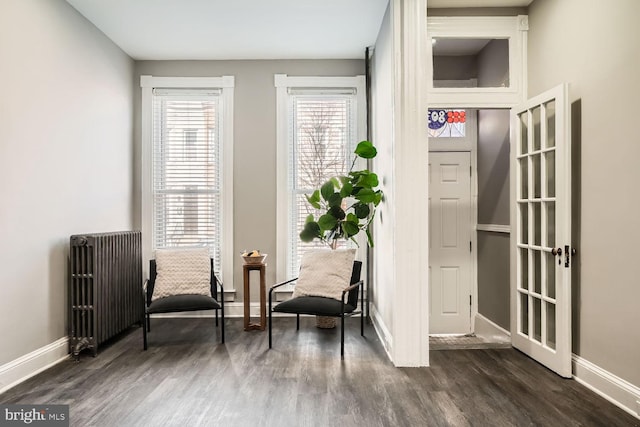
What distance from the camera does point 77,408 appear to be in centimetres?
259

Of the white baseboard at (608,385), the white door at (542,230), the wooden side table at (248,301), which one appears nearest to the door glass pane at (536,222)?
the white door at (542,230)

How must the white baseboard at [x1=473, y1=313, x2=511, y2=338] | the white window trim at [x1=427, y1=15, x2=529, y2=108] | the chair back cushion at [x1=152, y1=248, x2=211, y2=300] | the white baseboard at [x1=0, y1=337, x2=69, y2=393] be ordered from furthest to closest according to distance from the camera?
the white baseboard at [x1=473, y1=313, x2=511, y2=338] → the chair back cushion at [x1=152, y1=248, x2=211, y2=300] → the white window trim at [x1=427, y1=15, x2=529, y2=108] → the white baseboard at [x1=0, y1=337, x2=69, y2=393]

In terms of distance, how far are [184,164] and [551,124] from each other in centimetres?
380

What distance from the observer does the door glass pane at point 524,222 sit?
3.52m

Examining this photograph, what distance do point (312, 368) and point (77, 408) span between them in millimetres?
1581

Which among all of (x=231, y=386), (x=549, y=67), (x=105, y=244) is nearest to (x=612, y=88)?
(x=549, y=67)

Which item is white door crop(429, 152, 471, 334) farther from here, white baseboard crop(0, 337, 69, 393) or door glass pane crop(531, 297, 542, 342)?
white baseboard crop(0, 337, 69, 393)

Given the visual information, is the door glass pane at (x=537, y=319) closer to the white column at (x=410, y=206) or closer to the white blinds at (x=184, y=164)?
the white column at (x=410, y=206)

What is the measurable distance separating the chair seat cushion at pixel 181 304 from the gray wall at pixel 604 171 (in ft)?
9.86

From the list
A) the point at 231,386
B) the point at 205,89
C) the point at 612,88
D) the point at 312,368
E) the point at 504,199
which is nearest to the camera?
the point at 612,88

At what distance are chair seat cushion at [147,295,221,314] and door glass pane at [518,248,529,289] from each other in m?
2.69

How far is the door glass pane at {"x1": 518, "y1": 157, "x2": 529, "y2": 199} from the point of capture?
350 cm

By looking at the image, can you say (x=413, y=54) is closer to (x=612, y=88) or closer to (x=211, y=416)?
(x=612, y=88)

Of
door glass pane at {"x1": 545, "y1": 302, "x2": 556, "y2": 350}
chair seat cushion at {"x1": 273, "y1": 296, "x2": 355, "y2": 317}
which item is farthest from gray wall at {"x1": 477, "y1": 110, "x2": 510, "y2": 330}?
chair seat cushion at {"x1": 273, "y1": 296, "x2": 355, "y2": 317}
